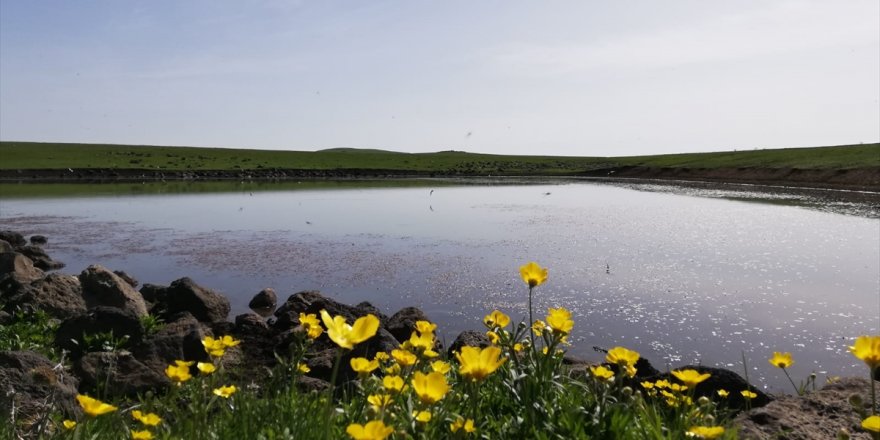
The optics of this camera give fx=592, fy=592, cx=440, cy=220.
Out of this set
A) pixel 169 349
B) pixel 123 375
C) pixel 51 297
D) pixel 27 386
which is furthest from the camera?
pixel 51 297

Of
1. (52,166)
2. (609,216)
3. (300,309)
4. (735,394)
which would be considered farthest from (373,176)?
(735,394)

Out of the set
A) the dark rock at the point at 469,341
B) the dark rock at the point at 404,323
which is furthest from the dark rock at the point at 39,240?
the dark rock at the point at 469,341

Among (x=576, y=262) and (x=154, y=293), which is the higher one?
(x=154, y=293)

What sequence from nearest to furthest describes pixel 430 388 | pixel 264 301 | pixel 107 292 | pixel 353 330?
pixel 430 388
pixel 353 330
pixel 107 292
pixel 264 301

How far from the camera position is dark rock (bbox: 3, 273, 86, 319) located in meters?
10.0

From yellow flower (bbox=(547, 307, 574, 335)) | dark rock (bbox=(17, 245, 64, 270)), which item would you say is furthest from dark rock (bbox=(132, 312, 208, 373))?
dark rock (bbox=(17, 245, 64, 270))

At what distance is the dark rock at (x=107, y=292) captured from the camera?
35.5ft

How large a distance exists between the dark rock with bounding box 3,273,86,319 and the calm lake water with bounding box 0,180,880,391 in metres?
2.92

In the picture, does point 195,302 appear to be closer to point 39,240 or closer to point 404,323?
point 404,323

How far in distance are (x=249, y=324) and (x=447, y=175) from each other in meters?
76.7

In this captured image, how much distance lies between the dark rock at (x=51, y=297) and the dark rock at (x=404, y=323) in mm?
5166

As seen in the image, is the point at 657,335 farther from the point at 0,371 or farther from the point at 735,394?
the point at 0,371

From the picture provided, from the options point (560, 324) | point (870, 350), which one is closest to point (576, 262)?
point (560, 324)

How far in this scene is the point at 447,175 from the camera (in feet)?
283
